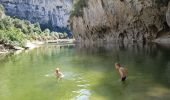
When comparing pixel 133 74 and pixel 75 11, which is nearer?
pixel 133 74

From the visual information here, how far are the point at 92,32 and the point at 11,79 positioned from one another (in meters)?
74.8

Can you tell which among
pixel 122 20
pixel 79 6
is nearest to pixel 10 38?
pixel 122 20

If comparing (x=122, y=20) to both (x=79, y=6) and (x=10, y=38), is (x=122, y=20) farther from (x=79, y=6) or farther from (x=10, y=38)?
(x=10, y=38)

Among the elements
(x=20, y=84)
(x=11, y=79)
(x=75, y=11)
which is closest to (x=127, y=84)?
(x=20, y=84)

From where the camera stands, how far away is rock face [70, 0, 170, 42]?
219 ft

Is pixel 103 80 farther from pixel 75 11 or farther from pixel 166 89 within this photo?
pixel 75 11

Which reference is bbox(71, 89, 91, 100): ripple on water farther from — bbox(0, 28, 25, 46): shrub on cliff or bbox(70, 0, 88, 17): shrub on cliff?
bbox(70, 0, 88, 17): shrub on cliff

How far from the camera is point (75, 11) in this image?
10994cm

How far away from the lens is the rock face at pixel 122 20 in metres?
66.6

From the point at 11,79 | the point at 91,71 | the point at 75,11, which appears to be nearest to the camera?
the point at 11,79

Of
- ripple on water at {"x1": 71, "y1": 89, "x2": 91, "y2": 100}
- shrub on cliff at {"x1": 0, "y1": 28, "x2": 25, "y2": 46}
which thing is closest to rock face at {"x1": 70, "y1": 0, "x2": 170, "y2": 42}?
shrub on cliff at {"x1": 0, "y1": 28, "x2": 25, "y2": 46}

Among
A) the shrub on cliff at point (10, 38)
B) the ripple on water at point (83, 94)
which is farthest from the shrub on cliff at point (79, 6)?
the ripple on water at point (83, 94)

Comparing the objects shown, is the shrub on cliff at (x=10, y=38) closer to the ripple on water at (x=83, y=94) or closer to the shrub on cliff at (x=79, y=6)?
the shrub on cliff at (x=79, y=6)

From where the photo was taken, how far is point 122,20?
80.0m
